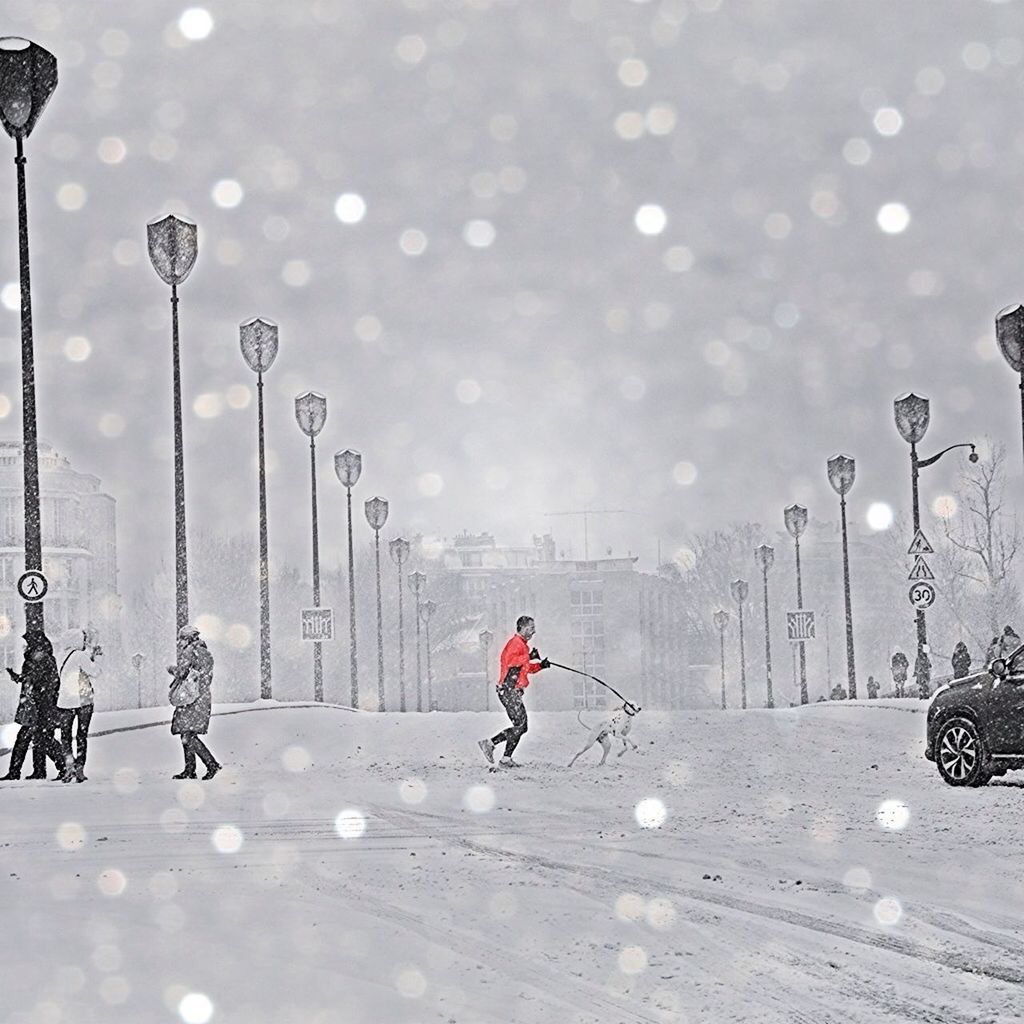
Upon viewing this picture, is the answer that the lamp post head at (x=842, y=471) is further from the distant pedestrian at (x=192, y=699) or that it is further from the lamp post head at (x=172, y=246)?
the distant pedestrian at (x=192, y=699)

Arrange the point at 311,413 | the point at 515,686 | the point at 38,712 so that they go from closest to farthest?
the point at 38,712 → the point at 515,686 → the point at 311,413

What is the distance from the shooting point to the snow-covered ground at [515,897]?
6.03m

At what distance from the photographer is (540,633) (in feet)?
382

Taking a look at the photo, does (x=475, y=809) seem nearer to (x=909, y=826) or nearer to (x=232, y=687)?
(x=909, y=826)

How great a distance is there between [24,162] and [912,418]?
920 inches

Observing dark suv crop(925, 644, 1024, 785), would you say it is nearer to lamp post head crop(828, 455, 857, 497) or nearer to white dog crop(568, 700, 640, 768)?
white dog crop(568, 700, 640, 768)

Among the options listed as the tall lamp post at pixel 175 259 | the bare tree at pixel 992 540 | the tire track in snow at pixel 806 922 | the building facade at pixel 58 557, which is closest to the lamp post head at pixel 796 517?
the bare tree at pixel 992 540

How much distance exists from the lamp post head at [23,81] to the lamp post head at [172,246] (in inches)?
259

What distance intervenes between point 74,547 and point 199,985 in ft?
286

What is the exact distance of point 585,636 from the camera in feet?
380

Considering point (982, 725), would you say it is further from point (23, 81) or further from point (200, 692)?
point (23, 81)

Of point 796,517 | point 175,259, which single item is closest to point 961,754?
point 175,259

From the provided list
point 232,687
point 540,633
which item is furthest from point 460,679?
point 232,687

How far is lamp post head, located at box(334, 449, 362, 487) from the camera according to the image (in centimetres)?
4350
